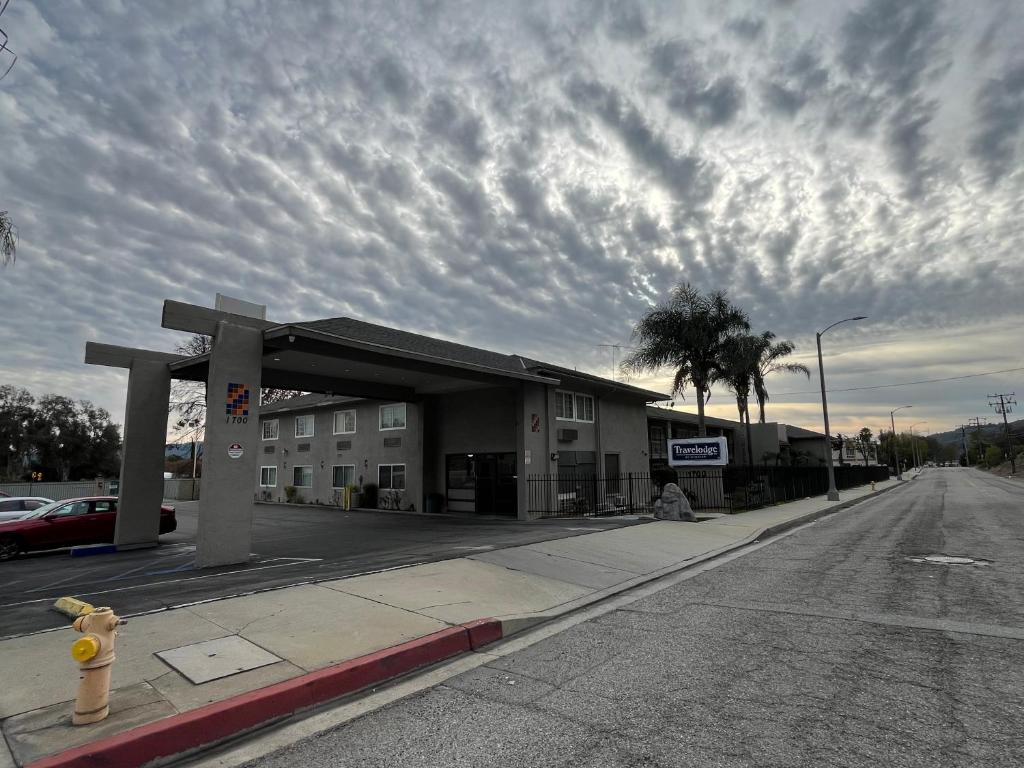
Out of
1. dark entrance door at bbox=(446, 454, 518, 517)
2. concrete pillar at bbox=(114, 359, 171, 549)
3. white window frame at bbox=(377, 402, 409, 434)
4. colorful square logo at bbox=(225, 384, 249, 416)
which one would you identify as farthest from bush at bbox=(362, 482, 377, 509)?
colorful square logo at bbox=(225, 384, 249, 416)

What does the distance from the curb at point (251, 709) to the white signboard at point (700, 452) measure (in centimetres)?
1762

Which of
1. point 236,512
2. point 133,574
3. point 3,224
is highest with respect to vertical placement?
point 3,224

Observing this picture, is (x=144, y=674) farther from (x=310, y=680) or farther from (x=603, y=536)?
(x=603, y=536)

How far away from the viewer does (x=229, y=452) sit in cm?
1154

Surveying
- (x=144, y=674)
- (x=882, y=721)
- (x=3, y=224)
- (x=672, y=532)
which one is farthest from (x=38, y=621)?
(x=672, y=532)

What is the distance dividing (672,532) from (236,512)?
35.9 feet

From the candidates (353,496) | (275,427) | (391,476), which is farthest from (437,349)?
(275,427)

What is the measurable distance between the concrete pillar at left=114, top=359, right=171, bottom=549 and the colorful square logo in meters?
5.48

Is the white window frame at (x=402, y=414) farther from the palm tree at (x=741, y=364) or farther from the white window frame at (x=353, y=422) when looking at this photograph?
the palm tree at (x=741, y=364)

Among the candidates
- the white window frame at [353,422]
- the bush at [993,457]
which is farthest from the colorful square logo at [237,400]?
the bush at [993,457]

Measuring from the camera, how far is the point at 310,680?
190 inches

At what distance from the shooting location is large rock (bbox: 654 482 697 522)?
1853 centimetres

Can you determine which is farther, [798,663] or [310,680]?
[798,663]

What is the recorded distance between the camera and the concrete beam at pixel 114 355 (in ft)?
48.4
